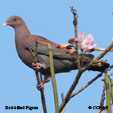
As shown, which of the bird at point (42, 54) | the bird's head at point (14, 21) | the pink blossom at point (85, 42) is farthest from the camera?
the bird's head at point (14, 21)

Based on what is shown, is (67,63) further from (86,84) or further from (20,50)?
(86,84)

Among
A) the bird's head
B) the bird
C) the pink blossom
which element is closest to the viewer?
the pink blossom

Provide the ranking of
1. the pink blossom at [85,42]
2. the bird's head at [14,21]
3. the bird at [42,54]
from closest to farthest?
the pink blossom at [85,42], the bird at [42,54], the bird's head at [14,21]

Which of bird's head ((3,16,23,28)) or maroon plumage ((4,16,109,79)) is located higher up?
bird's head ((3,16,23,28))

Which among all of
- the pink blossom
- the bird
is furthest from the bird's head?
the pink blossom

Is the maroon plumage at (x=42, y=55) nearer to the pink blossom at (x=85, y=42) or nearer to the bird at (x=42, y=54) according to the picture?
the bird at (x=42, y=54)

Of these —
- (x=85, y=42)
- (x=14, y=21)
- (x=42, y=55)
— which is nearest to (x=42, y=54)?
(x=42, y=55)

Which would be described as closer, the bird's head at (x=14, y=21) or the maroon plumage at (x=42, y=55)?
the maroon plumage at (x=42, y=55)

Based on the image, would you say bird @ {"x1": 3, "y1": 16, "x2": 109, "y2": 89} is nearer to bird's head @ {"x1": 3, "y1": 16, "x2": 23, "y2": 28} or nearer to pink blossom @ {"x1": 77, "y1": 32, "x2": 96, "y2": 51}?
bird's head @ {"x1": 3, "y1": 16, "x2": 23, "y2": 28}

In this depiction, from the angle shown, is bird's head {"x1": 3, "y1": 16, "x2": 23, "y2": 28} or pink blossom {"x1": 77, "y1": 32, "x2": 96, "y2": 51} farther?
bird's head {"x1": 3, "y1": 16, "x2": 23, "y2": 28}

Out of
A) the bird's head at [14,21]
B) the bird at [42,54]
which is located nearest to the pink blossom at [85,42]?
the bird at [42,54]

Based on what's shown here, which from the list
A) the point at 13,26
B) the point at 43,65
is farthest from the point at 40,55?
the point at 13,26

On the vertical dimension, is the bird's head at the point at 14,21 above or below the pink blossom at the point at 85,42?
above

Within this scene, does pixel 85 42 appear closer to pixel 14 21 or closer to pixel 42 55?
pixel 42 55
